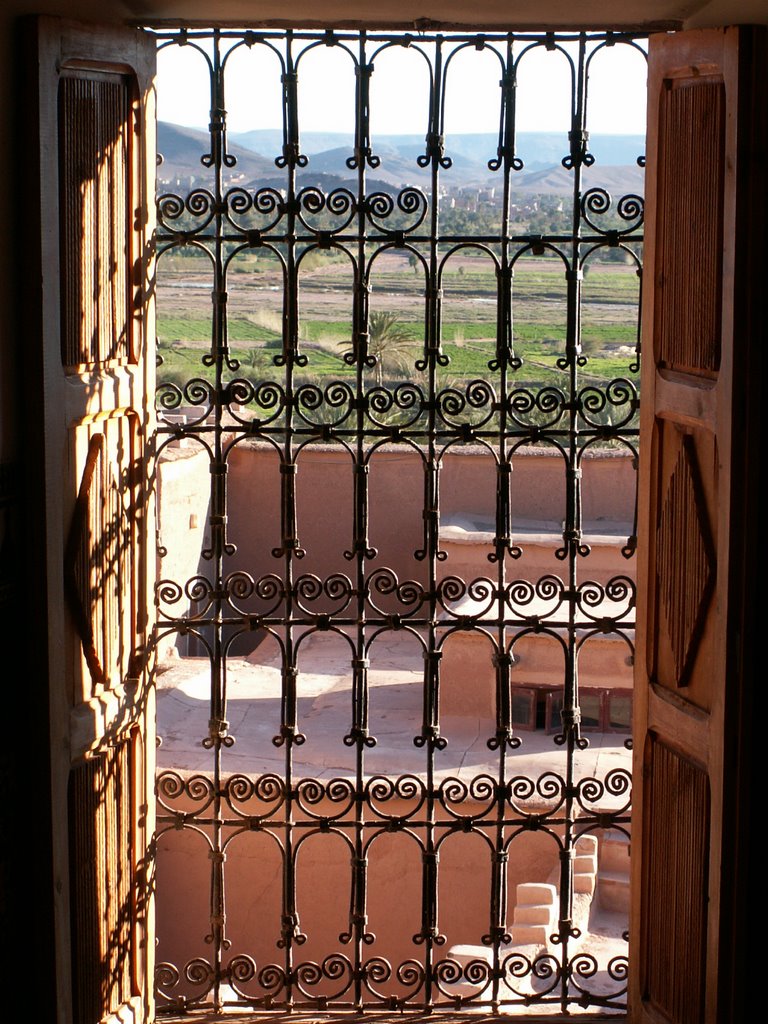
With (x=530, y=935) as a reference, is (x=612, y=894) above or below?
below

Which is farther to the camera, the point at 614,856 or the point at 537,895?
the point at 614,856

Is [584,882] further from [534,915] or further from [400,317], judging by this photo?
[400,317]

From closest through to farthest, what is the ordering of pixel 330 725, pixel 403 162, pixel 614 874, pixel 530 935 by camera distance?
1. pixel 530 935
2. pixel 614 874
3. pixel 330 725
4. pixel 403 162

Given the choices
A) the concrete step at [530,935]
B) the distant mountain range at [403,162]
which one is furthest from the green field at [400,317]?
the concrete step at [530,935]

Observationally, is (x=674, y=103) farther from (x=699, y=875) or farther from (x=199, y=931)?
(x=199, y=931)

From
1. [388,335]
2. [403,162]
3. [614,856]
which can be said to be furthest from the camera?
[403,162]

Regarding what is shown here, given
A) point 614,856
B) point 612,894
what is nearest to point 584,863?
point 612,894

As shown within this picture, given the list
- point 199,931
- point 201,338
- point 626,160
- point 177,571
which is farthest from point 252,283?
point 626,160

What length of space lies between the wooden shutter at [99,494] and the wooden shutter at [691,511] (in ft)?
4.04

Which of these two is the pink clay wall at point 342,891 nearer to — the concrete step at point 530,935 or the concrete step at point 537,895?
the concrete step at point 537,895

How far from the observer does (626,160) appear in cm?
4247

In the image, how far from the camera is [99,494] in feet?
9.96

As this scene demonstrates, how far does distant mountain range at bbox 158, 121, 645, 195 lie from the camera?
18641 mm

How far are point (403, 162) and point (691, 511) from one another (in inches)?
1003
